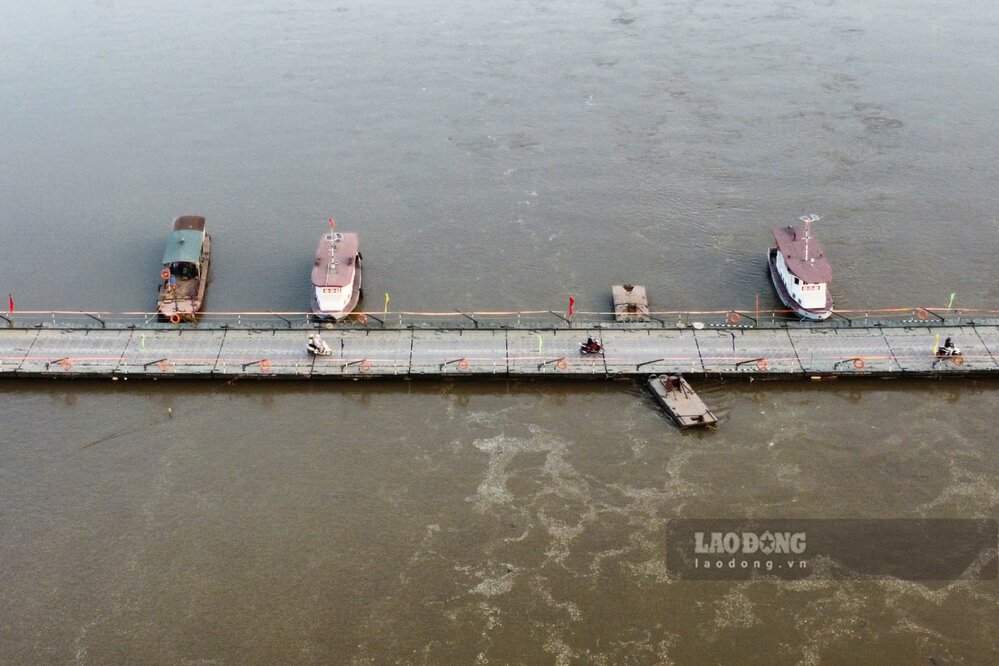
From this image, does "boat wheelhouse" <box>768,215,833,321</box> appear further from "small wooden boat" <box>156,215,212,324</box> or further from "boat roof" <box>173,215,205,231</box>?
"boat roof" <box>173,215,205,231</box>

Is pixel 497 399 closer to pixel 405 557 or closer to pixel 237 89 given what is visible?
pixel 405 557

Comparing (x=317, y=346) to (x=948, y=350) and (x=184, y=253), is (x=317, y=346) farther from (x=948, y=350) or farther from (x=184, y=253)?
(x=948, y=350)

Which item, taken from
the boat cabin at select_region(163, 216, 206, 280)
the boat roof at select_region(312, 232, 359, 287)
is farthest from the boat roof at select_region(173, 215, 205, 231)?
the boat roof at select_region(312, 232, 359, 287)

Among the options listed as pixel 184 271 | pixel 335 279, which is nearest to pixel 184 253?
pixel 184 271

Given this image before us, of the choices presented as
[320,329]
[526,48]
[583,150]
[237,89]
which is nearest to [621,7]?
[526,48]

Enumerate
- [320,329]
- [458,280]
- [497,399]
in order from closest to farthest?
[497,399] → [320,329] → [458,280]

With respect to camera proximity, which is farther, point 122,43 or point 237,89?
point 122,43
